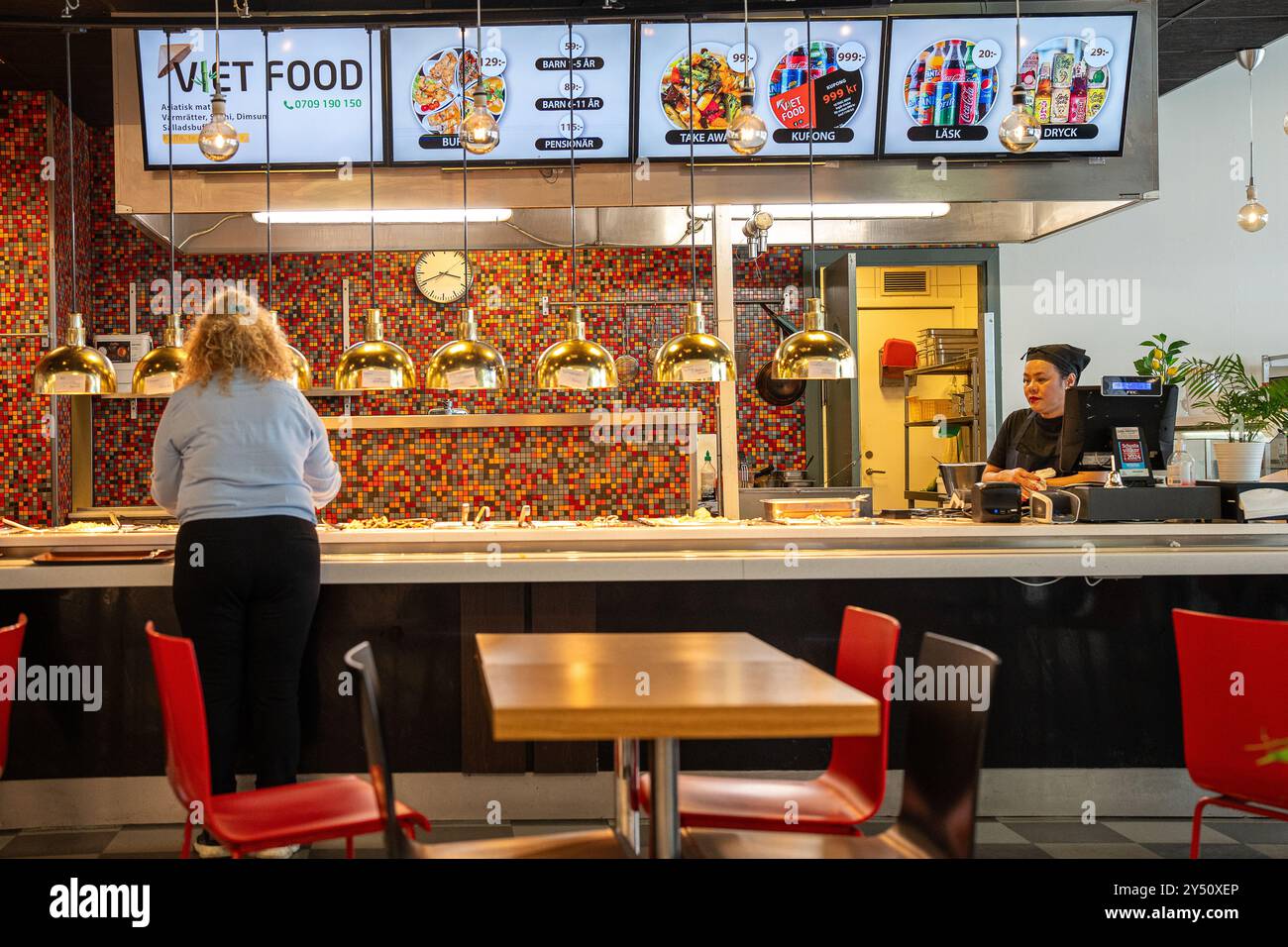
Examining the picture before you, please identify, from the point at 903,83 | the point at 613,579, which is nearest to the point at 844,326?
the point at 903,83

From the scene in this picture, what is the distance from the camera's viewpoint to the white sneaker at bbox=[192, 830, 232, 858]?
141 inches

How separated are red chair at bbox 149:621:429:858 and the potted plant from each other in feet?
11.8

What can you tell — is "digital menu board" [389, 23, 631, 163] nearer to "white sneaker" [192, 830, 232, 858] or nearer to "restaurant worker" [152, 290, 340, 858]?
"restaurant worker" [152, 290, 340, 858]

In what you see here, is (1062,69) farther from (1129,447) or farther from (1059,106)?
(1129,447)

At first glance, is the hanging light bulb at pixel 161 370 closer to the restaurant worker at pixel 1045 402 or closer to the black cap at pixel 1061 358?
the restaurant worker at pixel 1045 402

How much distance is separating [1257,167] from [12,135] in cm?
887

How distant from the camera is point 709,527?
14.5 ft

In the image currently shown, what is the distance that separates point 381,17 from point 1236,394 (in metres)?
5.40

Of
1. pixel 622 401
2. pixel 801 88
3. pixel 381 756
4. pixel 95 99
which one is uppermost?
pixel 95 99

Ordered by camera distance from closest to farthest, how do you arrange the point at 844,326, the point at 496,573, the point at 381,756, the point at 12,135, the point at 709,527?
the point at 381,756, the point at 496,573, the point at 709,527, the point at 12,135, the point at 844,326

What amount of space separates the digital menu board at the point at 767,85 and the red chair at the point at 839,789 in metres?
2.96

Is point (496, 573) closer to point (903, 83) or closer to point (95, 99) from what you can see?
point (903, 83)

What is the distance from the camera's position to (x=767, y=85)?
5152 mm

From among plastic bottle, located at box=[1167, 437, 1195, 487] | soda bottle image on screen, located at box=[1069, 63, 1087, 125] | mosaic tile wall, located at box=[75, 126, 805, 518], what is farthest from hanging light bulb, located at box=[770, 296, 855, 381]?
mosaic tile wall, located at box=[75, 126, 805, 518]
